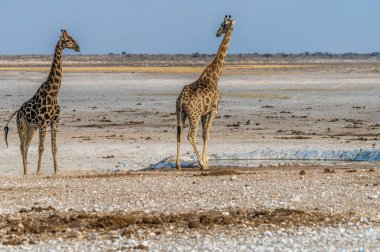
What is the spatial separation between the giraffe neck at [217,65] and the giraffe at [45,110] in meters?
2.73

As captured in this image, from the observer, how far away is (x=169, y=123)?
99.1ft

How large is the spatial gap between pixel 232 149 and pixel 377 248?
1217 cm

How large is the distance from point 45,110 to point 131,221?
675 cm

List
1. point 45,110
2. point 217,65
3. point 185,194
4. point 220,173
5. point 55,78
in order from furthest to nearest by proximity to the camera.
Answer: point 217,65 < point 55,78 < point 45,110 < point 220,173 < point 185,194

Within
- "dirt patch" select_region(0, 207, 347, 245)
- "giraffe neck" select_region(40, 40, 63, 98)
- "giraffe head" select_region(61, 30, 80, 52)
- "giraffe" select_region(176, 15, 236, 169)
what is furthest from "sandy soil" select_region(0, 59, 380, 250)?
"giraffe head" select_region(61, 30, 80, 52)

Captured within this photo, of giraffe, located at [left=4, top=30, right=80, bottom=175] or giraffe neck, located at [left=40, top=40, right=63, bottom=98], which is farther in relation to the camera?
giraffe neck, located at [left=40, top=40, right=63, bottom=98]

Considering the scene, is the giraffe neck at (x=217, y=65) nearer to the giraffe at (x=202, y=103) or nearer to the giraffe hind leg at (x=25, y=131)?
the giraffe at (x=202, y=103)

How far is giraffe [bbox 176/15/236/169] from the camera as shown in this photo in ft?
60.4

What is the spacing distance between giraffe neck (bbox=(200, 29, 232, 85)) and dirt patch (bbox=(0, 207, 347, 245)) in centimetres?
744

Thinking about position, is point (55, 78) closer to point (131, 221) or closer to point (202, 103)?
point (202, 103)

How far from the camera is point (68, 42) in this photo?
18438 mm

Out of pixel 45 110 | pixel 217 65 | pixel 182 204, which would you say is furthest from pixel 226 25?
pixel 182 204

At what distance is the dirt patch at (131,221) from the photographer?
36.6 feet

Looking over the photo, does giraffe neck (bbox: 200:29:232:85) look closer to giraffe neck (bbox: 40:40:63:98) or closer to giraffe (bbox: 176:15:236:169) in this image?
giraffe (bbox: 176:15:236:169)
